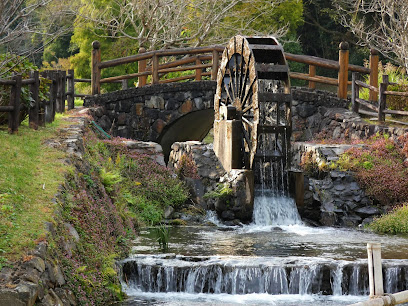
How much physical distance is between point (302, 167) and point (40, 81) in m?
6.25

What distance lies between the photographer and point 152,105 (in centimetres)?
2278

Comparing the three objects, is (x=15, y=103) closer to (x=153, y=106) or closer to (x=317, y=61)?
(x=153, y=106)

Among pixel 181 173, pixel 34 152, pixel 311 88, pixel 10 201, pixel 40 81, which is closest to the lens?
pixel 10 201

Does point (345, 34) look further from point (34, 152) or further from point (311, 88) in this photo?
point (34, 152)

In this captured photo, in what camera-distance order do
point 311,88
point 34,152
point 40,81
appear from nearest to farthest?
point 34,152 < point 40,81 < point 311,88

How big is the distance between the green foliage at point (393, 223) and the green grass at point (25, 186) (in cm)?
606

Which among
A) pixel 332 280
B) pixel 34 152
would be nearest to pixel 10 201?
pixel 34 152

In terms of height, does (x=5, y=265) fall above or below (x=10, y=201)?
below

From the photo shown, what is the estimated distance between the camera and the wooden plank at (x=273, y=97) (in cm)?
1686

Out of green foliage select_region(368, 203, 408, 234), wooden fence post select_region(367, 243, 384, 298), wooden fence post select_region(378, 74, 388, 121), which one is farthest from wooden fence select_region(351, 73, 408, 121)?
wooden fence post select_region(367, 243, 384, 298)

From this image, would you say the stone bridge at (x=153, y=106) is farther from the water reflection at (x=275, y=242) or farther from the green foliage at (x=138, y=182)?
the water reflection at (x=275, y=242)

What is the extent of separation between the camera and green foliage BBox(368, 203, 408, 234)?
48.0ft

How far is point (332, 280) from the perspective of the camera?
11031 mm

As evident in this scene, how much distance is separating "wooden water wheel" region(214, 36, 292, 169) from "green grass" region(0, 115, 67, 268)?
4.84 m
